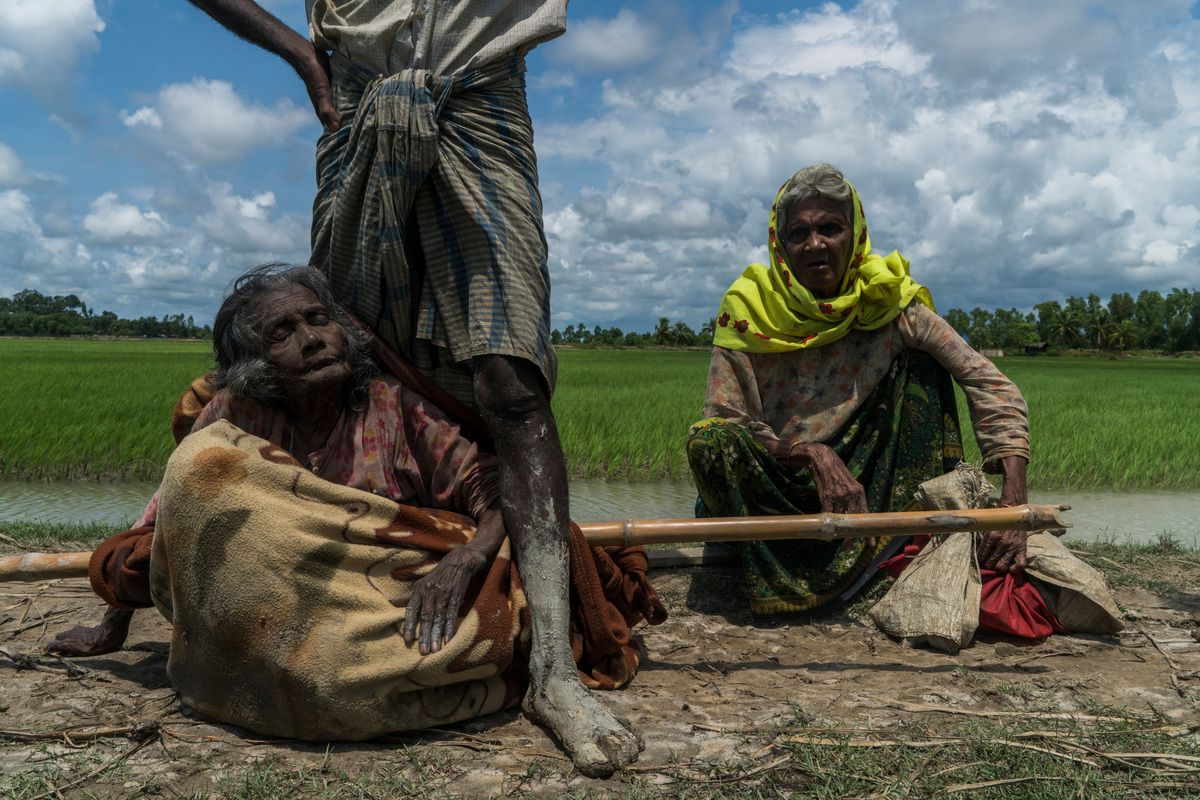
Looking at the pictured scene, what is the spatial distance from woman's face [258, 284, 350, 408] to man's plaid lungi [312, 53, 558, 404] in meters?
0.17

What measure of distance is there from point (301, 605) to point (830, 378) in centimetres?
201

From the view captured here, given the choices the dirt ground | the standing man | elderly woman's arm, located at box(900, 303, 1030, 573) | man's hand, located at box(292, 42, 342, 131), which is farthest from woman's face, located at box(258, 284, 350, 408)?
elderly woman's arm, located at box(900, 303, 1030, 573)

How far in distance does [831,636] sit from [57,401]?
323 inches

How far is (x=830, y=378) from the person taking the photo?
9.39 ft

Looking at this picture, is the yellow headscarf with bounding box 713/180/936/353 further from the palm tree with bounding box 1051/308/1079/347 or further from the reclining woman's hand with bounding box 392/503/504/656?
the palm tree with bounding box 1051/308/1079/347

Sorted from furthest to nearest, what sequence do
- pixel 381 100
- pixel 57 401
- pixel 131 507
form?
pixel 57 401 < pixel 131 507 < pixel 381 100

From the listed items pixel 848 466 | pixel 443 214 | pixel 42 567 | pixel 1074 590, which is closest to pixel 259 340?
pixel 443 214

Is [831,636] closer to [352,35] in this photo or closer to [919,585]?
[919,585]

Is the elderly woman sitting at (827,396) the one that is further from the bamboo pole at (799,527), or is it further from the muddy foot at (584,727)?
the muddy foot at (584,727)

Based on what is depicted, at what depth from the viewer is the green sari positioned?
264 centimetres

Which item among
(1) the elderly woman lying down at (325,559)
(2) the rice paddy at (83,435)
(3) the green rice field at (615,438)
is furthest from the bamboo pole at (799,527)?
(2) the rice paddy at (83,435)

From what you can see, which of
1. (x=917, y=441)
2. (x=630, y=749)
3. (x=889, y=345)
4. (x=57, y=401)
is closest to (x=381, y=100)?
(x=630, y=749)

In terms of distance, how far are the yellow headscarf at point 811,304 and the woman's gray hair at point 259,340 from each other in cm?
143

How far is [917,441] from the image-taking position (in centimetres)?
277
